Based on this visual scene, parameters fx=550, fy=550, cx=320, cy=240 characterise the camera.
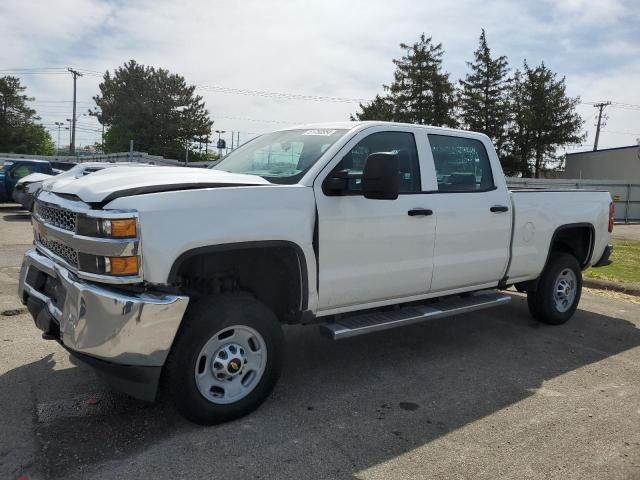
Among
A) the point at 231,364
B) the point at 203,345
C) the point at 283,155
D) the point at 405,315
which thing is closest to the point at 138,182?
the point at 203,345

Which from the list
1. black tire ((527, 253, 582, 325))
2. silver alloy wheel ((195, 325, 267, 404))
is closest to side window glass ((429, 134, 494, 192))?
black tire ((527, 253, 582, 325))

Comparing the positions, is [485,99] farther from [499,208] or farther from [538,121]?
[499,208]

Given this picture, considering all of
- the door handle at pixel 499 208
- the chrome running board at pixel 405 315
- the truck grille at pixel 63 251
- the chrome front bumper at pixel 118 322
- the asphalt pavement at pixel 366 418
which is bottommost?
the asphalt pavement at pixel 366 418

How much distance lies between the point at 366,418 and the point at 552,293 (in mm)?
3273

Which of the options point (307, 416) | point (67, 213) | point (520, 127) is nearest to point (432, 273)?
point (307, 416)

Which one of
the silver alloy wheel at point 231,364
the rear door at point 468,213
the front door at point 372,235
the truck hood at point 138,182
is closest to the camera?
the truck hood at point 138,182

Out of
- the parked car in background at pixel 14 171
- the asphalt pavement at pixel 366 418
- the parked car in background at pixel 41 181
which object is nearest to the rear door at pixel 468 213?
the asphalt pavement at pixel 366 418

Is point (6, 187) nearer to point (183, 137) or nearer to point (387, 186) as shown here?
point (387, 186)

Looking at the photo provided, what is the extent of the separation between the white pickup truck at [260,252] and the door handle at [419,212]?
1 cm

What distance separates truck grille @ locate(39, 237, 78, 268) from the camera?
3335mm

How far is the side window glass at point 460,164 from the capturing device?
15.8 ft

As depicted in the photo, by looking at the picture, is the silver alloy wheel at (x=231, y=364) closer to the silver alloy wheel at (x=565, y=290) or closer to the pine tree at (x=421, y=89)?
the silver alloy wheel at (x=565, y=290)

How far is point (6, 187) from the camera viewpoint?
680 inches

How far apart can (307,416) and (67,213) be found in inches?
79.4
